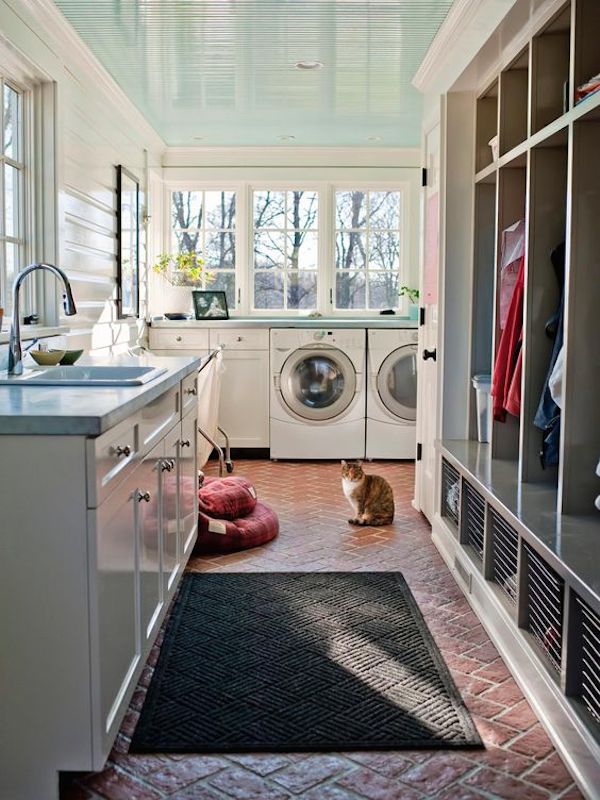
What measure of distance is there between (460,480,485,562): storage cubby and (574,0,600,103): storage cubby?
1.62 meters

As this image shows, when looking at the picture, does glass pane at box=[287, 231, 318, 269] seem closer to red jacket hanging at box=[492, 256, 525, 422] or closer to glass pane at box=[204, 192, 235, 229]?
glass pane at box=[204, 192, 235, 229]

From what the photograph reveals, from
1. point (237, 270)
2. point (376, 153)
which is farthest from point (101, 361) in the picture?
point (376, 153)

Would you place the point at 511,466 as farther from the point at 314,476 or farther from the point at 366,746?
the point at 314,476

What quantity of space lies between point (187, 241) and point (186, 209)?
0.26 metres

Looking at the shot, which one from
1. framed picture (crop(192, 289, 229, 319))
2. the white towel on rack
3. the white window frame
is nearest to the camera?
the white towel on rack

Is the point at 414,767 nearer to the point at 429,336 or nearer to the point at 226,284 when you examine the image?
the point at 429,336

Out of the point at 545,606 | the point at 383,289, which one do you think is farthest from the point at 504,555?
the point at 383,289

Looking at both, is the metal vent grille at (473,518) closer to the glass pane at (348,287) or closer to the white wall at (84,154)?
the white wall at (84,154)

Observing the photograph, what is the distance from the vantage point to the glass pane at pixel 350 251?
288 inches

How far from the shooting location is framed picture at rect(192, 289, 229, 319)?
698cm

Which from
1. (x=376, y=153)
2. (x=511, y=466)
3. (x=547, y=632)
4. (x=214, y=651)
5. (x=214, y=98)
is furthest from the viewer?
(x=376, y=153)

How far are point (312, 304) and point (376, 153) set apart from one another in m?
1.34

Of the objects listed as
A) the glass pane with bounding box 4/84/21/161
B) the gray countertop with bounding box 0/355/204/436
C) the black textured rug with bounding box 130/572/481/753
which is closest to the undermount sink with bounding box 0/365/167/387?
the gray countertop with bounding box 0/355/204/436

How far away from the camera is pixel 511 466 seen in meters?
3.61
